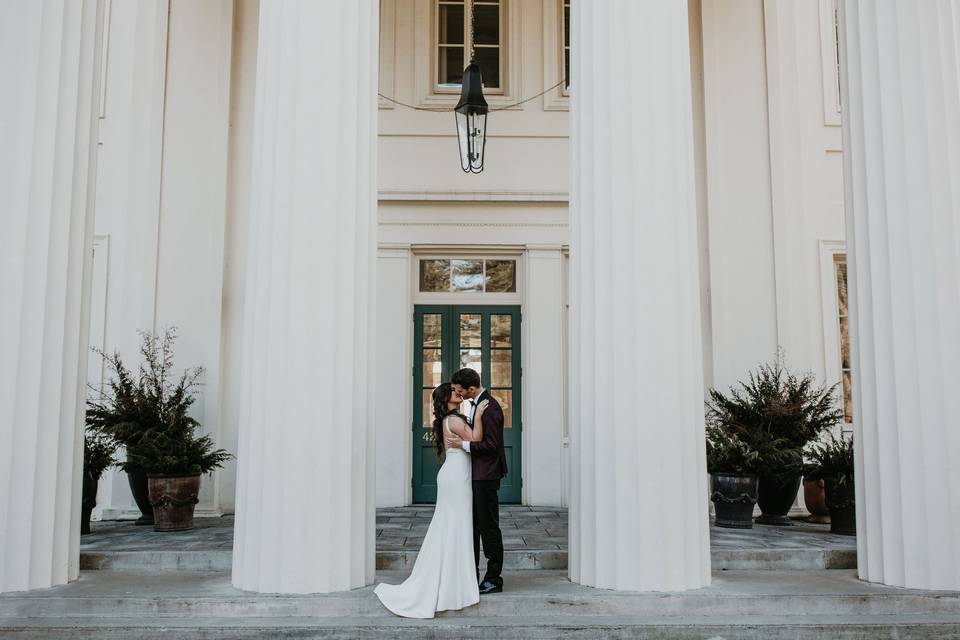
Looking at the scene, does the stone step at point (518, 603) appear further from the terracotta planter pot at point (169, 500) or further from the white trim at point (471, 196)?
the white trim at point (471, 196)

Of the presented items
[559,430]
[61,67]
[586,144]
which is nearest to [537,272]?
[559,430]

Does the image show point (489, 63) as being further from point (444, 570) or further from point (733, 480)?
point (444, 570)

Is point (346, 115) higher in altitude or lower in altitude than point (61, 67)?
lower

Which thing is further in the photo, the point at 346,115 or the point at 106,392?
the point at 106,392

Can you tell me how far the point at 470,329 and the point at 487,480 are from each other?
5.35 m

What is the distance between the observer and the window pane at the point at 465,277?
11.8 m

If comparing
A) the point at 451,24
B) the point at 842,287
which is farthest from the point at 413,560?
the point at 451,24

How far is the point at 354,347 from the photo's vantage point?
6.78m

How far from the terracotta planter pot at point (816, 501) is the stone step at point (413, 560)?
244cm

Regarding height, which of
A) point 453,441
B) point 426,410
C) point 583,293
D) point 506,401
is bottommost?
point 453,441

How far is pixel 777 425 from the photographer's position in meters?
9.71

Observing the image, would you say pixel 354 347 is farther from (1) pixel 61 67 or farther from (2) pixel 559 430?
(2) pixel 559 430

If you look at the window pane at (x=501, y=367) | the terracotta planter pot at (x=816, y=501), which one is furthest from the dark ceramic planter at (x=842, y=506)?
the window pane at (x=501, y=367)

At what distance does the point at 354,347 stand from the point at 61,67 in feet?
10.8
